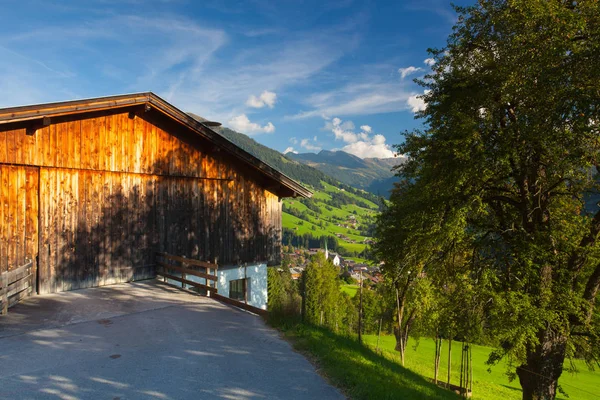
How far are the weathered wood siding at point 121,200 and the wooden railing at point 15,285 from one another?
35 centimetres

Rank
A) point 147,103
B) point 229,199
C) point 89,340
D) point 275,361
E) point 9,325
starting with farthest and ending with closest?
point 229,199, point 147,103, point 9,325, point 89,340, point 275,361

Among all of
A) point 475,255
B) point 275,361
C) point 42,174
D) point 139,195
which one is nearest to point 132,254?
point 139,195

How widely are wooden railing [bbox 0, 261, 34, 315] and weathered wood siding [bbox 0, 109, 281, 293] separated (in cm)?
35

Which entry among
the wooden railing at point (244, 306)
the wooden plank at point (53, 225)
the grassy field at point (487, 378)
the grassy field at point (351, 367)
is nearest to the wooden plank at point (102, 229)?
the wooden plank at point (53, 225)

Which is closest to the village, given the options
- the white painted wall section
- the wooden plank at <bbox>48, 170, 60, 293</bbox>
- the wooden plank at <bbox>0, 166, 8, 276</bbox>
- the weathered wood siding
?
the white painted wall section

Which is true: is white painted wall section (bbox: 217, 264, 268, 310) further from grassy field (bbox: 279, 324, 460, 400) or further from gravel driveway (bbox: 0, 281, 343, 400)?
grassy field (bbox: 279, 324, 460, 400)

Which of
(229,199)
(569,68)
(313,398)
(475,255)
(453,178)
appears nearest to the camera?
(313,398)

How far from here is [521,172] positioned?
1267cm

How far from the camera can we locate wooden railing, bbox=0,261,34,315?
31.7 feet

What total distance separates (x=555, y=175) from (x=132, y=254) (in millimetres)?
14040

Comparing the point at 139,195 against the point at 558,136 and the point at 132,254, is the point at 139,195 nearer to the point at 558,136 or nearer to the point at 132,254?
the point at 132,254

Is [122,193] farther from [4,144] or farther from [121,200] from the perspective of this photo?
[4,144]

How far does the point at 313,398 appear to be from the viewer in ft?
19.8

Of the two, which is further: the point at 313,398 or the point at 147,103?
the point at 147,103
